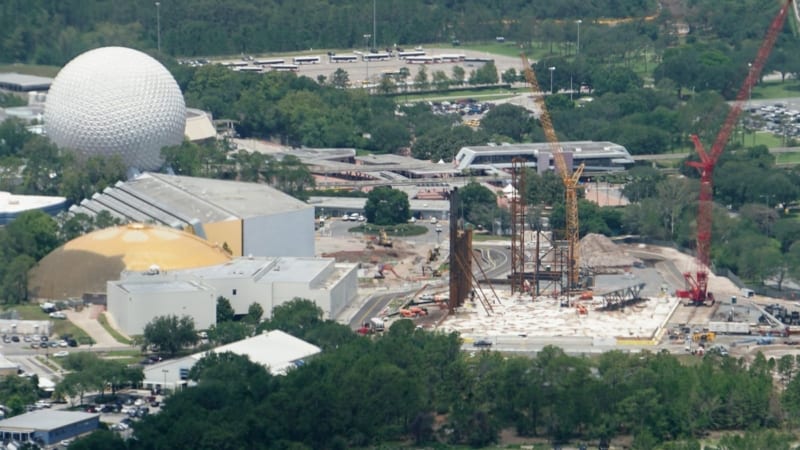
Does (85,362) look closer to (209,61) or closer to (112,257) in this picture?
(112,257)

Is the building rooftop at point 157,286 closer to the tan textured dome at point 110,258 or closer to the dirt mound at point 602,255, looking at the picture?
the tan textured dome at point 110,258

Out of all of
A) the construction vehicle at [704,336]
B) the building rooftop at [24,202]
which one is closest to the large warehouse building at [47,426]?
the construction vehicle at [704,336]

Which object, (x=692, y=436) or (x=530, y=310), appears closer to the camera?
(x=692, y=436)

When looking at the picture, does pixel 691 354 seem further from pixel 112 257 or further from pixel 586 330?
pixel 112 257

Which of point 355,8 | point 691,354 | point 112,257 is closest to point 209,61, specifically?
point 355,8

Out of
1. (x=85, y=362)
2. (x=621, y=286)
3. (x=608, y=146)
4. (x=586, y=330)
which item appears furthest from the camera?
(x=608, y=146)

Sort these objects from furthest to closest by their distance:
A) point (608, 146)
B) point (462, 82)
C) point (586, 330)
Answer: point (462, 82) < point (608, 146) < point (586, 330)
